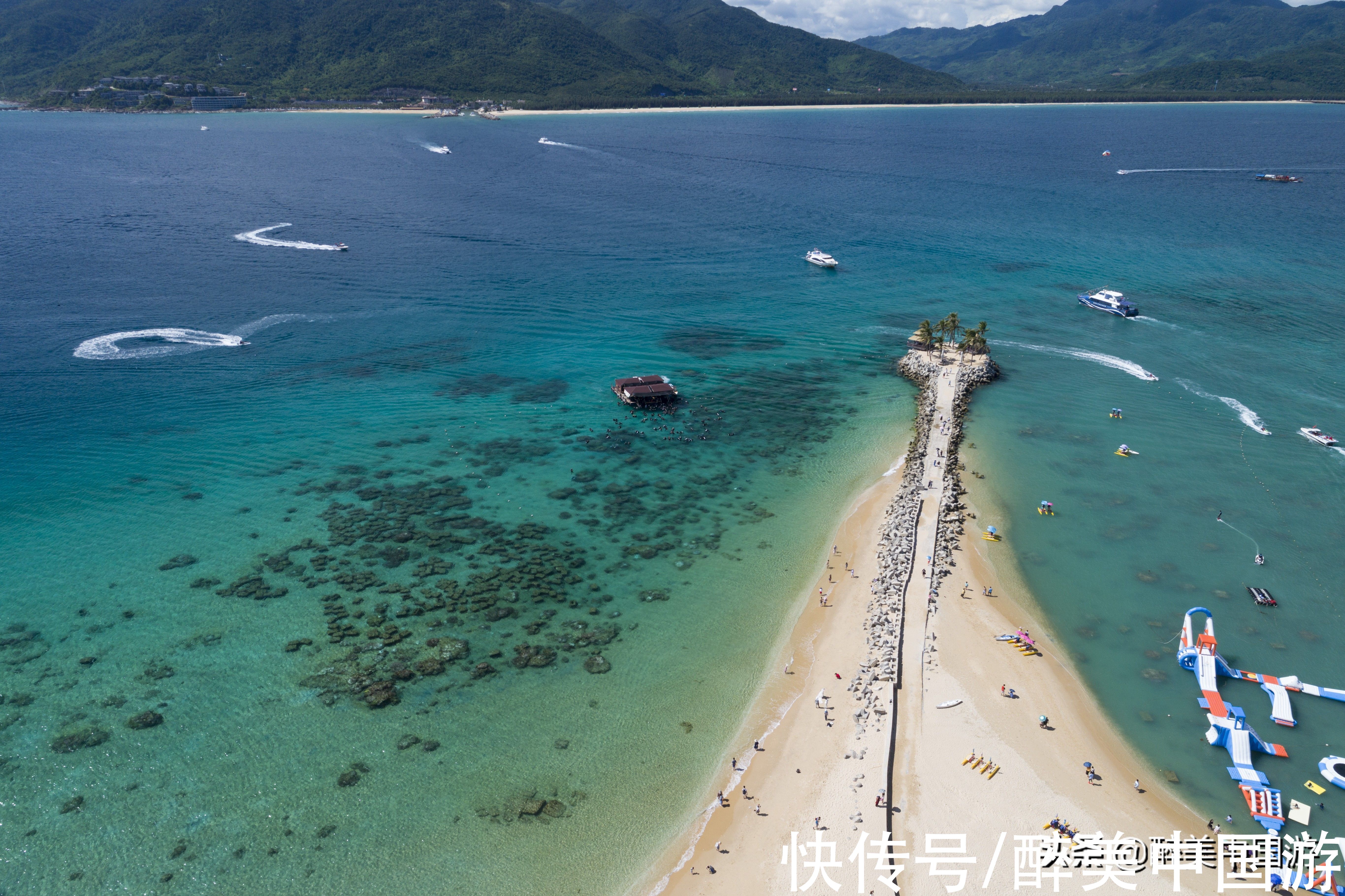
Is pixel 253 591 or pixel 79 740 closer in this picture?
pixel 79 740

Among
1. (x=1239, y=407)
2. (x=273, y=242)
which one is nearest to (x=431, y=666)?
(x=1239, y=407)

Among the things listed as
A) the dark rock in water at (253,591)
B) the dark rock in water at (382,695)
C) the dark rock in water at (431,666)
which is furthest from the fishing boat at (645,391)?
the dark rock in water at (382,695)

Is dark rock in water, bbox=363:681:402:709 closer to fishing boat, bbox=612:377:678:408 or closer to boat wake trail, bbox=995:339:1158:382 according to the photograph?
fishing boat, bbox=612:377:678:408

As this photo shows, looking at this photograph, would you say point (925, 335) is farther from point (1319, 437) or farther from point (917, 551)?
point (917, 551)

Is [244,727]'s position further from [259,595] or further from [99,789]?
[259,595]

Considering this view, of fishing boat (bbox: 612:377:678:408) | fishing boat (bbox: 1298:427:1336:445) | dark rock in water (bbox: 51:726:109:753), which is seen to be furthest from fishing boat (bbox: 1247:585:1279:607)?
dark rock in water (bbox: 51:726:109:753)
